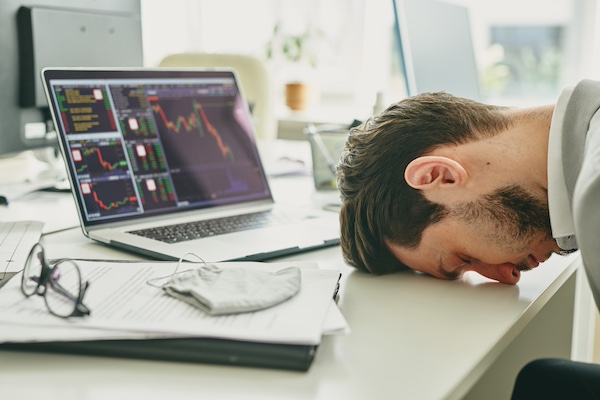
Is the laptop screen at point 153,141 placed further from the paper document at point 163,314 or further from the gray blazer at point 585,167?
the gray blazer at point 585,167

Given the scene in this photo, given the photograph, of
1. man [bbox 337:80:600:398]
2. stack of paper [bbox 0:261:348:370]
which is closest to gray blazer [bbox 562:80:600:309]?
man [bbox 337:80:600:398]

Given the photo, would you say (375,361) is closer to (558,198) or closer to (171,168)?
(558,198)

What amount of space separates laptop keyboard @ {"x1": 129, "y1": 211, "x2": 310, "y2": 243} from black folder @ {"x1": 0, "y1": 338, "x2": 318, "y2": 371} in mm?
417

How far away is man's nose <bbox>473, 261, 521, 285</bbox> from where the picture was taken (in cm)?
94

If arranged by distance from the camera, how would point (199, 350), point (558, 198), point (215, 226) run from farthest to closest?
point (215, 226)
point (558, 198)
point (199, 350)

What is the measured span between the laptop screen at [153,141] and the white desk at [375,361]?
0.44 meters

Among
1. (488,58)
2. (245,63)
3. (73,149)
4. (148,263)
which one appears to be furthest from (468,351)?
(488,58)

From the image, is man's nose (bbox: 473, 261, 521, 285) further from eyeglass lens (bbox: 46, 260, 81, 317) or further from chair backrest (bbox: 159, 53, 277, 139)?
chair backrest (bbox: 159, 53, 277, 139)

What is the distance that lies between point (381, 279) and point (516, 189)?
223mm

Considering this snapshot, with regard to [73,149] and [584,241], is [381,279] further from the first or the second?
[73,149]

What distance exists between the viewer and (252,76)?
8.88 feet

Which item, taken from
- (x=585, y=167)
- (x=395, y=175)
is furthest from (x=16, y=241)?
(x=585, y=167)

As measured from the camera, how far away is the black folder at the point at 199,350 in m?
0.67

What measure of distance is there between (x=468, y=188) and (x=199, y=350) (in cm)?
44
